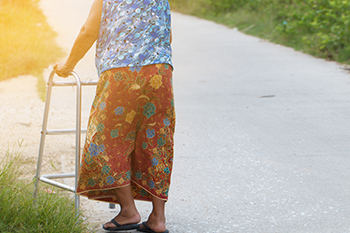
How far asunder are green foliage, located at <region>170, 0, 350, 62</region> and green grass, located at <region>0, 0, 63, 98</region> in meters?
5.56

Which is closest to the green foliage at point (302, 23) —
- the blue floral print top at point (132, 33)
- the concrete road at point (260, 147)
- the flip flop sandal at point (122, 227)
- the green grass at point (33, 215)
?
the concrete road at point (260, 147)

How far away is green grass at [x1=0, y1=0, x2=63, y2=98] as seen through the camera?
870cm

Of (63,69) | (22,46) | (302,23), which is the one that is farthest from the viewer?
(302,23)

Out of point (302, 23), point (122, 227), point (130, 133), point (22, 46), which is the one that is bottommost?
point (122, 227)

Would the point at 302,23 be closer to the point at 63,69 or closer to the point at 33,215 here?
the point at 63,69

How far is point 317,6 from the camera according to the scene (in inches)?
450

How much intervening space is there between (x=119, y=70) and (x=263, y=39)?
11681mm

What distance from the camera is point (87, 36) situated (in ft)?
9.32

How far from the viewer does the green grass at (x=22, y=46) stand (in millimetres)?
8703

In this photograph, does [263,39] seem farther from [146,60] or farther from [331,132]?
[146,60]

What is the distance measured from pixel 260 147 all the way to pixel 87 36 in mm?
2679

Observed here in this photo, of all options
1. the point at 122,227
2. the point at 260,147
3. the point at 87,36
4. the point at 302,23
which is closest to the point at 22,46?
the point at 260,147

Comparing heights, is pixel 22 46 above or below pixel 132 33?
→ below

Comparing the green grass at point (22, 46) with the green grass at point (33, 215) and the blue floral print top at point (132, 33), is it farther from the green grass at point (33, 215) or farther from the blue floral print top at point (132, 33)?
the blue floral print top at point (132, 33)
